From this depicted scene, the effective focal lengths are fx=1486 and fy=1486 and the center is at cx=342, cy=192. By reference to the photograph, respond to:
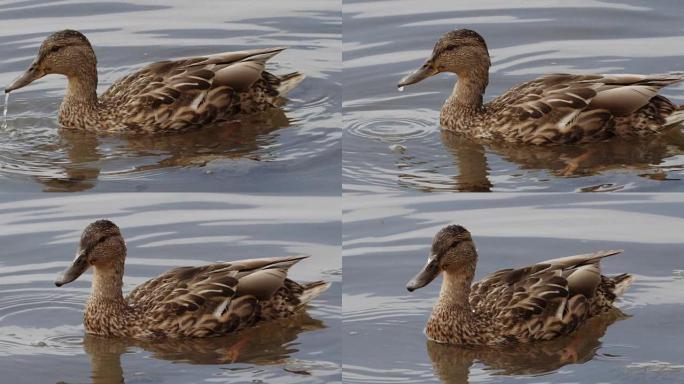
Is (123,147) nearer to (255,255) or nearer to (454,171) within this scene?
(255,255)

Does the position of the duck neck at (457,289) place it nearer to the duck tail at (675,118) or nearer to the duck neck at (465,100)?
the duck neck at (465,100)

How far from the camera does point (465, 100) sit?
41.7 feet

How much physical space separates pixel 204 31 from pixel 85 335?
5.21 meters

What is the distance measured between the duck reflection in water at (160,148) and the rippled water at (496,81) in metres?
0.77

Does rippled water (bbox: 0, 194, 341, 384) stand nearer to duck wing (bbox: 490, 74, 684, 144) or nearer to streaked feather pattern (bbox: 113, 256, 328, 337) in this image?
streaked feather pattern (bbox: 113, 256, 328, 337)

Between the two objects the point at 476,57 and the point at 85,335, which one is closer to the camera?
the point at 85,335

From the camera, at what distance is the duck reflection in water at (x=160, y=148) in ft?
38.2

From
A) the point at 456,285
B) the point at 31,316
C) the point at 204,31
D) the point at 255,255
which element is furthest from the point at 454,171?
the point at 204,31

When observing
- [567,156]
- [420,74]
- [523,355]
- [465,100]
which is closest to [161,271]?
[420,74]

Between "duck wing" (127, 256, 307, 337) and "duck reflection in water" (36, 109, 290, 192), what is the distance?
954mm

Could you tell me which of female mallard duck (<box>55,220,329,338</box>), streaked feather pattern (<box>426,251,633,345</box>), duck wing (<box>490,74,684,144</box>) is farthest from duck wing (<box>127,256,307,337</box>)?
duck wing (<box>490,74,684,144</box>)

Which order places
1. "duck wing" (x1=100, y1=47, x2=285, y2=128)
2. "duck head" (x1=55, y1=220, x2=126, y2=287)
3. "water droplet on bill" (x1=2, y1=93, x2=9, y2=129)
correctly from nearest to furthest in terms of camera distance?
"duck head" (x1=55, y1=220, x2=126, y2=287)
"duck wing" (x1=100, y1=47, x2=285, y2=128)
"water droplet on bill" (x1=2, y1=93, x2=9, y2=129)

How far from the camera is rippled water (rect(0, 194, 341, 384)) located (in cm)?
1018

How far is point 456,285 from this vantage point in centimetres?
1123
